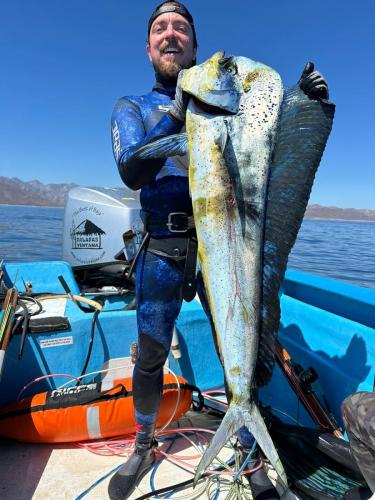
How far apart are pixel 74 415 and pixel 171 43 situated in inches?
103

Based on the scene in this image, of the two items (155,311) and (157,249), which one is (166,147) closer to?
(157,249)

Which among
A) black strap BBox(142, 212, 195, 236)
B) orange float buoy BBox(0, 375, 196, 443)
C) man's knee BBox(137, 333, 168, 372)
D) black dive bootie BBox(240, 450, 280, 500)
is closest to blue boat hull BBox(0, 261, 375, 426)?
orange float buoy BBox(0, 375, 196, 443)

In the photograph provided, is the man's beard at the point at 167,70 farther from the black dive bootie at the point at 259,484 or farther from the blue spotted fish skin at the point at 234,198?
A: the black dive bootie at the point at 259,484

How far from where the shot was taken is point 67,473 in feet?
8.52

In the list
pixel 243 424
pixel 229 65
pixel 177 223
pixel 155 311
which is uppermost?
pixel 229 65

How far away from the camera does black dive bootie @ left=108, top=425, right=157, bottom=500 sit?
234 centimetres

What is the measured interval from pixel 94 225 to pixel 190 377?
2.95 metres

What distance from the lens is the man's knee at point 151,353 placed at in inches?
93.0

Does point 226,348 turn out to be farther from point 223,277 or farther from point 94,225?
point 94,225

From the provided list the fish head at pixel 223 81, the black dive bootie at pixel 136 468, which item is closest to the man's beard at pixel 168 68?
the fish head at pixel 223 81

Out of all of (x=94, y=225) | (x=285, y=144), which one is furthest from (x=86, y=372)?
(x=94, y=225)

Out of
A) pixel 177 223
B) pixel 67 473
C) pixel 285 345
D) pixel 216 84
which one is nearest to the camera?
pixel 216 84

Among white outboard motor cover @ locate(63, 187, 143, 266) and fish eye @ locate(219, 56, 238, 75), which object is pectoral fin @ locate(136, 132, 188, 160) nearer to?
fish eye @ locate(219, 56, 238, 75)

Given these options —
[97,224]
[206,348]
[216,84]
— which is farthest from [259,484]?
[97,224]
